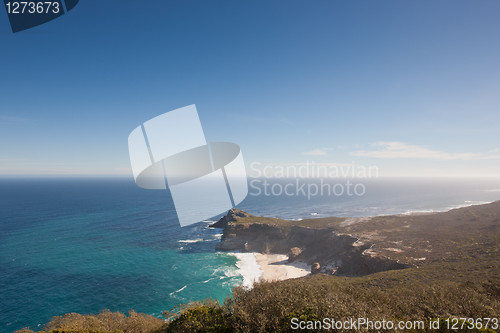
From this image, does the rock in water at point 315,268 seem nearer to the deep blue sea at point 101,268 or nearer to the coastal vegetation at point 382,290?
the coastal vegetation at point 382,290

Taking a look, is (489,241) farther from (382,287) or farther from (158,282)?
(158,282)

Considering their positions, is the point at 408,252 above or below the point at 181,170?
below

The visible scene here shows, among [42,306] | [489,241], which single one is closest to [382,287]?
[489,241]

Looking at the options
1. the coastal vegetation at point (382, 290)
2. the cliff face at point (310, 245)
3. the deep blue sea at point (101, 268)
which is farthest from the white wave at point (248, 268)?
the coastal vegetation at point (382, 290)

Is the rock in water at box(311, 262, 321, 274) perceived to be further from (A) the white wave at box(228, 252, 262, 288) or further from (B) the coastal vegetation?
(A) the white wave at box(228, 252, 262, 288)

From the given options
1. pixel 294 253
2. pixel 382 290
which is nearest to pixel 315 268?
pixel 294 253

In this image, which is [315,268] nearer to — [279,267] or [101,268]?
[279,267]
